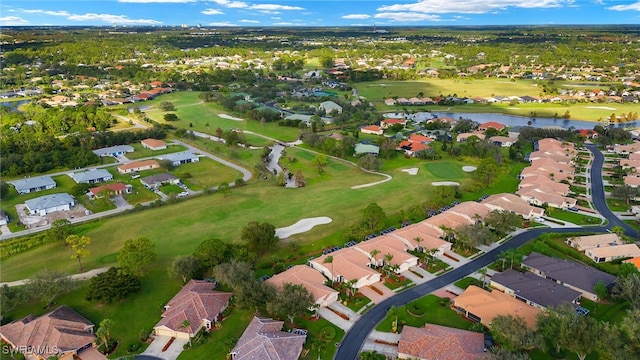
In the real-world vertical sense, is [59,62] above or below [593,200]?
above

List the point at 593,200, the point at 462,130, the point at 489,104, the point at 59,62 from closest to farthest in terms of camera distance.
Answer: the point at 593,200, the point at 462,130, the point at 489,104, the point at 59,62

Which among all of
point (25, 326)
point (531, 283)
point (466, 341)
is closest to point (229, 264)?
point (25, 326)

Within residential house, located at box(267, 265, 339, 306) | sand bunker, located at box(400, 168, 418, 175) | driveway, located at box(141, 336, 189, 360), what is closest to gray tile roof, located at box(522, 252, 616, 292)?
residential house, located at box(267, 265, 339, 306)

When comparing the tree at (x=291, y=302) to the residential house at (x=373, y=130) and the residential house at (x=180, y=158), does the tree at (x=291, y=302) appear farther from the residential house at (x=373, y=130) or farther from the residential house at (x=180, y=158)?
the residential house at (x=373, y=130)

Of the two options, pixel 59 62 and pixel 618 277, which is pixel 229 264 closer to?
pixel 618 277

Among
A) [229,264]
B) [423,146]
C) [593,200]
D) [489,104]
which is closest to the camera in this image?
[229,264]

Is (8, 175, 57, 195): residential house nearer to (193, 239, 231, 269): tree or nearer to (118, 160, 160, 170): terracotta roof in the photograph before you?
(118, 160, 160, 170): terracotta roof
